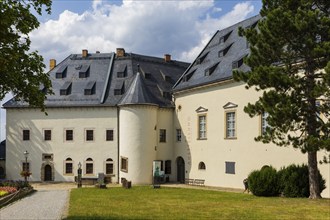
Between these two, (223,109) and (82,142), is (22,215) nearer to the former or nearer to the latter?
(223,109)

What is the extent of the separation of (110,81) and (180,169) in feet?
36.7

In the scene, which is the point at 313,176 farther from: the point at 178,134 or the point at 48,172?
the point at 48,172

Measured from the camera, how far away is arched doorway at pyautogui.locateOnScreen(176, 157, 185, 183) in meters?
40.1

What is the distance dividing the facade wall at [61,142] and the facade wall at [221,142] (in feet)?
22.8

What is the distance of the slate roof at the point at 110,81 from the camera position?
135 feet

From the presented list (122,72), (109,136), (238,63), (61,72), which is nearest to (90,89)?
(122,72)

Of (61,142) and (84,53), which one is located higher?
(84,53)

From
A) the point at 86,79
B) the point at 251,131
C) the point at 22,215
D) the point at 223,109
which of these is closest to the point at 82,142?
the point at 86,79

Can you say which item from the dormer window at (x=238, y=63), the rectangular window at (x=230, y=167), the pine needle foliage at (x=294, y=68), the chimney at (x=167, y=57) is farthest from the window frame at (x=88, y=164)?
the pine needle foliage at (x=294, y=68)

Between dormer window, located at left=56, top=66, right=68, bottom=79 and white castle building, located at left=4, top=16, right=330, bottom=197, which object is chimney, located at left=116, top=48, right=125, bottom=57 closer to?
white castle building, located at left=4, top=16, right=330, bottom=197

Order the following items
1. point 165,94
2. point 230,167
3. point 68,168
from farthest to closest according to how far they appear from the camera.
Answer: point 165,94, point 68,168, point 230,167

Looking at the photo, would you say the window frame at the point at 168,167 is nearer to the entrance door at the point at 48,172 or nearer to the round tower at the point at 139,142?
the round tower at the point at 139,142

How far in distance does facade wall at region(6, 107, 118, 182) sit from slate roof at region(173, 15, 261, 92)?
26.7ft

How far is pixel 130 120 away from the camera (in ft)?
128
